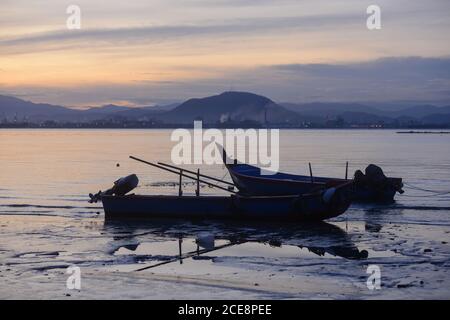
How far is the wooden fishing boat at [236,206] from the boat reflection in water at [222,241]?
0.46 metres

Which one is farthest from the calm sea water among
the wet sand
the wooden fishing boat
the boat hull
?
the boat hull

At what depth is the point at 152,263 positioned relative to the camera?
17016 mm

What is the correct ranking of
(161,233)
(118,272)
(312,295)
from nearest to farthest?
1. (312,295)
2. (118,272)
3. (161,233)

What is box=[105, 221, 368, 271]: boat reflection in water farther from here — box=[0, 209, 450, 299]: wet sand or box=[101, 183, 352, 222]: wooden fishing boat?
box=[101, 183, 352, 222]: wooden fishing boat

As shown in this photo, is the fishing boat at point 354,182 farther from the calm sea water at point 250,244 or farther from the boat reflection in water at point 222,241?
the boat reflection in water at point 222,241

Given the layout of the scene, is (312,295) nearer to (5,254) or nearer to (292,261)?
(292,261)

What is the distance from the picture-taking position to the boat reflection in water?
59.9 feet

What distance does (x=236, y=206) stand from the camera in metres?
24.7

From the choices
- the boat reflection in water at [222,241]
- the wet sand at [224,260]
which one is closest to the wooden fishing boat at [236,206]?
the boat reflection in water at [222,241]

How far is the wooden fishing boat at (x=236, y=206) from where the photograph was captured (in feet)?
A: 79.5

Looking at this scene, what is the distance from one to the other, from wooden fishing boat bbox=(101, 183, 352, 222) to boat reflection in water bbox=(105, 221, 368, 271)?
460 millimetres

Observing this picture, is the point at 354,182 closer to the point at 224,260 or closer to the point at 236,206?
the point at 236,206
